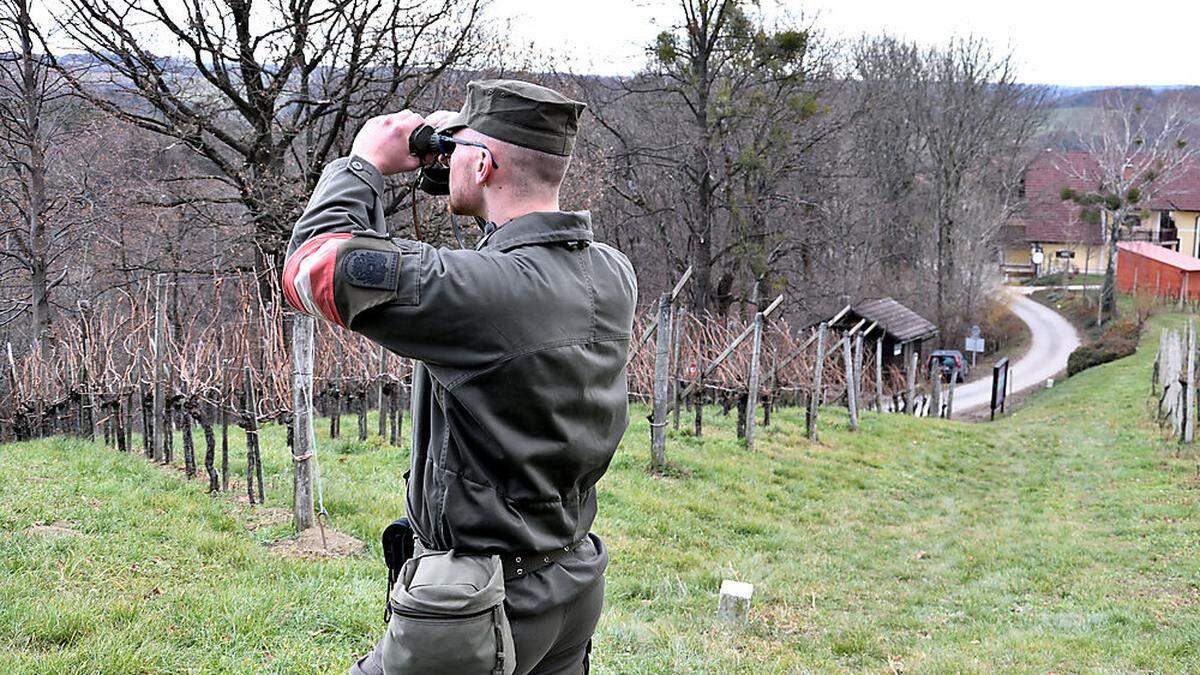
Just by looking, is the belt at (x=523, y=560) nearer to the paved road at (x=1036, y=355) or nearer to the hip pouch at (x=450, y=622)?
the hip pouch at (x=450, y=622)

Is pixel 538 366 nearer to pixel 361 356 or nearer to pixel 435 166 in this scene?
pixel 435 166

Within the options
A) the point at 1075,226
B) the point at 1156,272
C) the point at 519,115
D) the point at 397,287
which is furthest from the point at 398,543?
the point at 1075,226

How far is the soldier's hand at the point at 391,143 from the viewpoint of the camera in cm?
230

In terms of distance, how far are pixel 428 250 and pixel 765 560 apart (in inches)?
259

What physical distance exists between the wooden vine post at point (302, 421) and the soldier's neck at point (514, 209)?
4332mm

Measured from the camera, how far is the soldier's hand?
2297 millimetres

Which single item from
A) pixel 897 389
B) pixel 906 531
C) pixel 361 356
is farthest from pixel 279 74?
pixel 897 389

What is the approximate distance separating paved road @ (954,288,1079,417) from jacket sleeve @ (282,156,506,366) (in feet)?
90.2

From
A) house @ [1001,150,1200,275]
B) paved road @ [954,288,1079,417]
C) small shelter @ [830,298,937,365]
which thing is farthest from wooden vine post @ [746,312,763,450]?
house @ [1001,150,1200,275]

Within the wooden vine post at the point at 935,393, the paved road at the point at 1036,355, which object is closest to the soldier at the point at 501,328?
the wooden vine post at the point at 935,393

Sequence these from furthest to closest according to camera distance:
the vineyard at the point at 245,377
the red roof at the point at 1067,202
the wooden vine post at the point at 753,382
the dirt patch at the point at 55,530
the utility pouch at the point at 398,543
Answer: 1. the red roof at the point at 1067,202
2. the wooden vine post at the point at 753,382
3. the vineyard at the point at 245,377
4. the dirt patch at the point at 55,530
5. the utility pouch at the point at 398,543

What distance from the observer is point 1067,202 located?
51.8 meters

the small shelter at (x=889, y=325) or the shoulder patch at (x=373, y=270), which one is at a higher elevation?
the shoulder patch at (x=373, y=270)

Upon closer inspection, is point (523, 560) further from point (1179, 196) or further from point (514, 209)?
point (1179, 196)
